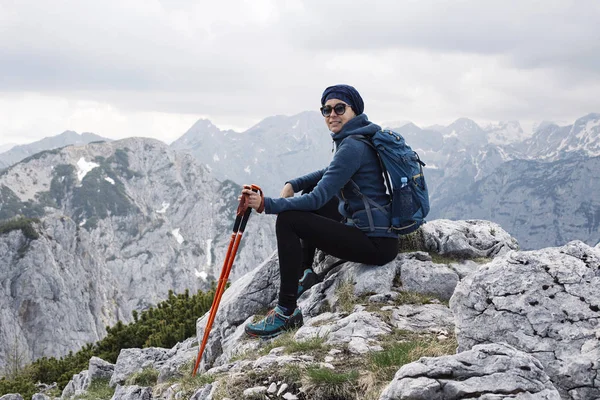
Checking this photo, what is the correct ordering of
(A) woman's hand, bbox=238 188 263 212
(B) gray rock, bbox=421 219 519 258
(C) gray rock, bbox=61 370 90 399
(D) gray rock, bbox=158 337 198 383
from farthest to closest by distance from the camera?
1. (C) gray rock, bbox=61 370 90 399
2. (B) gray rock, bbox=421 219 519 258
3. (D) gray rock, bbox=158 337 198 383
4. (A) woman's hand, bbox=238 188 263 212

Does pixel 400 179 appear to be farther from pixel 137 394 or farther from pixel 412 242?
pixel 137 394

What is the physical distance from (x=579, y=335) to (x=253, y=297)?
7265 millimetres

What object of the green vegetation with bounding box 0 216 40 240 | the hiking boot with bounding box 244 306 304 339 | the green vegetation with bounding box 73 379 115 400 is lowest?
the green vegetation with bounding box 73 379 115 400

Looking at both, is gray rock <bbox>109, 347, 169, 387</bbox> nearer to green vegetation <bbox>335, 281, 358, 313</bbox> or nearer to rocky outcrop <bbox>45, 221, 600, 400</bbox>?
rocky outcrop <bbox>45, 221, 600, 400</bbox>

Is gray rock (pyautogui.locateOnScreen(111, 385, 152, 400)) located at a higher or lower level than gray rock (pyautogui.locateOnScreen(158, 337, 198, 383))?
lower

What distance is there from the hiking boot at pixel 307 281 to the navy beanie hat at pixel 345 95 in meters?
3.47

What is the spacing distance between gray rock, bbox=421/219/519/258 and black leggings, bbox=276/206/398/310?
2.91 metres

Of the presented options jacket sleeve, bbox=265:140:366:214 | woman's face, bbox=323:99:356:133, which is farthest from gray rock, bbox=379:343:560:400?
woman's face, bbox=323:99:356:133

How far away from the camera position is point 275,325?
8312 millimetres

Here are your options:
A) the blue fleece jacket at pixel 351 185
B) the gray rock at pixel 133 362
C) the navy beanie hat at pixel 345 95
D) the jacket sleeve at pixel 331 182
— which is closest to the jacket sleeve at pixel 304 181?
the blue fleece jacket at pixel 351 185

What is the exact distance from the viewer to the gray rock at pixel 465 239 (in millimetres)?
10797

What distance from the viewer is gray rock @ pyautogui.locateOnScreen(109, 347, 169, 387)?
13071mm

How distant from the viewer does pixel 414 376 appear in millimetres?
4258

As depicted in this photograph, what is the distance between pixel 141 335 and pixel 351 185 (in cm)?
1538
